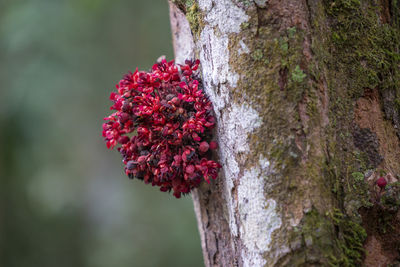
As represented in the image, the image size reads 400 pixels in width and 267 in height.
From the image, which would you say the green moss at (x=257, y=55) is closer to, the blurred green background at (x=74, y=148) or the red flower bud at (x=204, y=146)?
the red flower bud at (x=204, y=146)

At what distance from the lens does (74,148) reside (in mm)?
10266

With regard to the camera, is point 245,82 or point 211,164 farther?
point 211,164

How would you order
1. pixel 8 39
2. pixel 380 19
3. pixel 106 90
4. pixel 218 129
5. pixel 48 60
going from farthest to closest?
pixel 106 90 < pixel 48 60 < pixel 8 39 < pixel 380 19 < pixel 218 129

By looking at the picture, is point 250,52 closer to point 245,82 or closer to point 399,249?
point 245,82

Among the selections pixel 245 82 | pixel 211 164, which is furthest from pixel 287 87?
pixel 211 164

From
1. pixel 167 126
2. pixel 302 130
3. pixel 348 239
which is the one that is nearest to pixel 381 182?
pixel 348 239

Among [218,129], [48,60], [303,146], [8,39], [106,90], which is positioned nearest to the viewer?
[303,146]

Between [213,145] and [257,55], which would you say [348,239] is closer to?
[213,145]

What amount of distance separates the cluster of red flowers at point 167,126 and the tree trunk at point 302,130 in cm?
9

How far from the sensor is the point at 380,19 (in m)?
2.02

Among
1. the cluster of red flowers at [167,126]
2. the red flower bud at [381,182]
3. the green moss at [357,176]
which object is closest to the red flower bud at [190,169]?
the cluster of red flowers at [167,126]

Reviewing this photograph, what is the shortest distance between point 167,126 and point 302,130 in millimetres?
654

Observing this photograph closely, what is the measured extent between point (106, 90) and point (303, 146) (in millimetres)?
8425

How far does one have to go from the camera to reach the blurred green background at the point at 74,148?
704 centimetres
